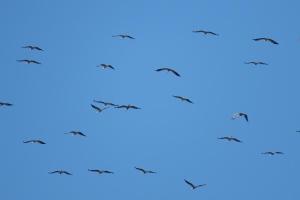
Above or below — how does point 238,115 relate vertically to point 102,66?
below

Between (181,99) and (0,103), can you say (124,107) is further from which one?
(0,103)

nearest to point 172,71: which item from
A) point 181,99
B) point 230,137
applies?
point 181,99

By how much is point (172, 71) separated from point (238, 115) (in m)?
6.99

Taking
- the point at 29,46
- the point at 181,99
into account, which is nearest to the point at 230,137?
the point at 181,99

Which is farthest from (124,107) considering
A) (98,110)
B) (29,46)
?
(29,46)

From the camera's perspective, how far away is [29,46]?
10181cm

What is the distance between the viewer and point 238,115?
94.9m

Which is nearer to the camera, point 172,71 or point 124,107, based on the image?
point 172,71

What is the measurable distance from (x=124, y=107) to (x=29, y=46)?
10263 mm

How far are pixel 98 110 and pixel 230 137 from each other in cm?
1348

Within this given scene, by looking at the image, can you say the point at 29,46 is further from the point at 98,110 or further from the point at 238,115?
the point at 238,115

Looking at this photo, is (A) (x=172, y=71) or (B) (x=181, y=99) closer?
(A) (x=172, y=71)

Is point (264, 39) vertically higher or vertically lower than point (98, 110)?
higher

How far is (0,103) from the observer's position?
103688 mm
